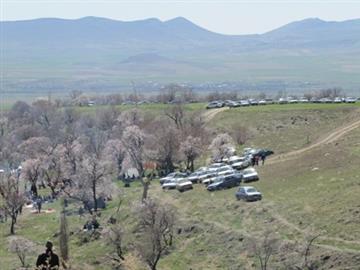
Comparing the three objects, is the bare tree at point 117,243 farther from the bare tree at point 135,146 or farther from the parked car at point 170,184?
the bare tree at point 135,146

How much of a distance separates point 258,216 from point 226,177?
13146 millimetres

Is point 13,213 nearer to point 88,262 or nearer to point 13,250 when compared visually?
point 13,250

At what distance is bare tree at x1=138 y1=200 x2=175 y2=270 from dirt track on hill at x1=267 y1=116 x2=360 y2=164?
23521 millimetres

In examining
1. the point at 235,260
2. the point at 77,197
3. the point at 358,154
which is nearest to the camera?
the point at 235,260

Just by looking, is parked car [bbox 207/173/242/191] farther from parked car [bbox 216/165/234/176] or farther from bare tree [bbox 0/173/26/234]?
bare tree [bbox 0/173/26/234]

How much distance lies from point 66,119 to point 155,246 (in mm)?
90011

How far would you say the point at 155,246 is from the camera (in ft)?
175

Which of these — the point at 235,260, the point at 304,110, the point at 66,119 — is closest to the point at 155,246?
the point at 235,260

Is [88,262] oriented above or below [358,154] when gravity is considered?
below

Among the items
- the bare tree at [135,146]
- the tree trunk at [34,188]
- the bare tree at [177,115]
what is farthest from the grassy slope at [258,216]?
the bare tree at [177,115]

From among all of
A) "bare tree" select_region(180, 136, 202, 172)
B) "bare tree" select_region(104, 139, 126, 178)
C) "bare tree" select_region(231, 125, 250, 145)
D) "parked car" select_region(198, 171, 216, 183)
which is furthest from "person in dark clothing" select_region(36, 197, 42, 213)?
"bare tree" select_region(231, 125, 250, 145)

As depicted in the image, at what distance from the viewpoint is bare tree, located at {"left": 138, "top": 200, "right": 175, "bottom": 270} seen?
52.9 metres

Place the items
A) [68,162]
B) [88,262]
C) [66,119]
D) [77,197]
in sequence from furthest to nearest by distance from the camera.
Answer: [66,119] → [68,162] → [77,197] → [88,262]

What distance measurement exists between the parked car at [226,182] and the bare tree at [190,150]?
1829cm
